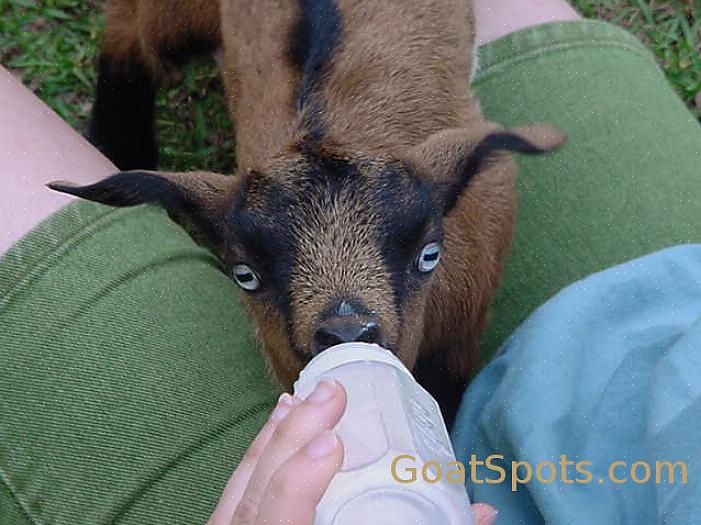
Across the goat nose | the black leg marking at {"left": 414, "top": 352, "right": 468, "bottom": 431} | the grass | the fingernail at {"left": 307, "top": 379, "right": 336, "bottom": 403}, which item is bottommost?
the black leg marking at {"left": 414, "top": 352, "right": 468, "bottom": 431}

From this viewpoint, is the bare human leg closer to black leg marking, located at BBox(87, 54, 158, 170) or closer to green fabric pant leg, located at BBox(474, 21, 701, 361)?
black leg marking, located at BBox(87, 54, 158, 170)

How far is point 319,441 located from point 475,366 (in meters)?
1.25

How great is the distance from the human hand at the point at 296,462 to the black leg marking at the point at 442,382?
3.37 feet

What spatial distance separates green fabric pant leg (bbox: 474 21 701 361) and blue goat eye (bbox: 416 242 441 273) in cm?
59

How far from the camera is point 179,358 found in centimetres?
193

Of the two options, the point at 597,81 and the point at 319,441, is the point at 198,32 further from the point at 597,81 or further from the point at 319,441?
the point at 319,441

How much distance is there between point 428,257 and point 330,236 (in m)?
0.20

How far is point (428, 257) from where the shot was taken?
1.67 metres

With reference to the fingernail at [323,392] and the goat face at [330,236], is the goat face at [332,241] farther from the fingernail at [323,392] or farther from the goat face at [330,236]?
→ the fingernail at [323,392]

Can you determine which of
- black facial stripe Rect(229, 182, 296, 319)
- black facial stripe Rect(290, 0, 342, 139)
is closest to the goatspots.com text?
black facial stripe Rect(229, 182, 296, 319)

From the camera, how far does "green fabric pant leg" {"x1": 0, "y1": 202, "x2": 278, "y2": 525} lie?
180 cm

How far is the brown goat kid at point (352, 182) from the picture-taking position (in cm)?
159

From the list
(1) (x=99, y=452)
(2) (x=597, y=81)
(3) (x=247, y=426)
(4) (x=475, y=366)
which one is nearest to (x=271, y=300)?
(3) (x=247, y=426)

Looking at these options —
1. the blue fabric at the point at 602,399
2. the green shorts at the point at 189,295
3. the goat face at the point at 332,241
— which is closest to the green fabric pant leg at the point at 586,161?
the green shorts at the point at 189,295
